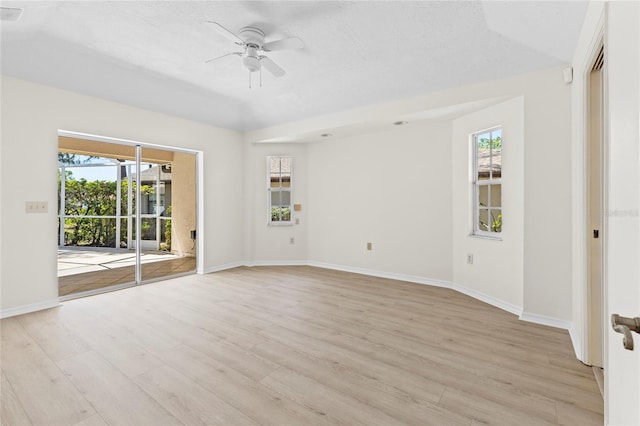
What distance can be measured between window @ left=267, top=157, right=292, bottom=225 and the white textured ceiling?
186 centimetres

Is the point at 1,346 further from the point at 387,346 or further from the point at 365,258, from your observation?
the point at 365,258

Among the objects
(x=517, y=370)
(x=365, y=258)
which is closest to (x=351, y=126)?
(x=365, y=258)

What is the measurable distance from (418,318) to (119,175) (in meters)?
4.76

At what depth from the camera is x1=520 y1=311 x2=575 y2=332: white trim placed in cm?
291

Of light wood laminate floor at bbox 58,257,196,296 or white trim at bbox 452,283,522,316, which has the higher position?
light wood laminate floor at bbox 58,257,196,296

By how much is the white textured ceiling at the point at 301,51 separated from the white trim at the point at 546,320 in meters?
2.58

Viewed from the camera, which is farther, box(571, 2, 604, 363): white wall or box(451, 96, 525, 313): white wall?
box(451, 96, 525, 313): white wall

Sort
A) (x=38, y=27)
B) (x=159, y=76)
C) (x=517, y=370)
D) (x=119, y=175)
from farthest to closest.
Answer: (x=119, y=175) < (x=159, y=76) < (x=38, y=27) < (x=517, y=370)

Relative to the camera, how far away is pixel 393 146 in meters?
4.85

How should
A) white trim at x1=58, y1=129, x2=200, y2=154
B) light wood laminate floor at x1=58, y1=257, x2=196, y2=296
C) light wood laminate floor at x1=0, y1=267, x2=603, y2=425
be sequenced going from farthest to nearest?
1. light wood laminate floor at x1=58, y1=257, x2=196, y2=296
2. white trim at x1=58, y1=129, x2=200, y2=154
3. light wood laminate floor at x1=0, y1=267, x2=603, y2=425

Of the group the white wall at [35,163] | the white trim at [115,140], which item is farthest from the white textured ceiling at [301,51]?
the white trim at [115,140]

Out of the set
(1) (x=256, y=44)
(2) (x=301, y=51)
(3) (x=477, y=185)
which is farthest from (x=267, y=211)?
(3) (x=477, y=185)

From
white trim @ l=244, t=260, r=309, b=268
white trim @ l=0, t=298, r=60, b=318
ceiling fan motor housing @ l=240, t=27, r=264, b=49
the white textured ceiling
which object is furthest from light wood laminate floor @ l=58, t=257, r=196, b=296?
ceiling fan motor housing @ l=240, t=27, r=264, b=49
